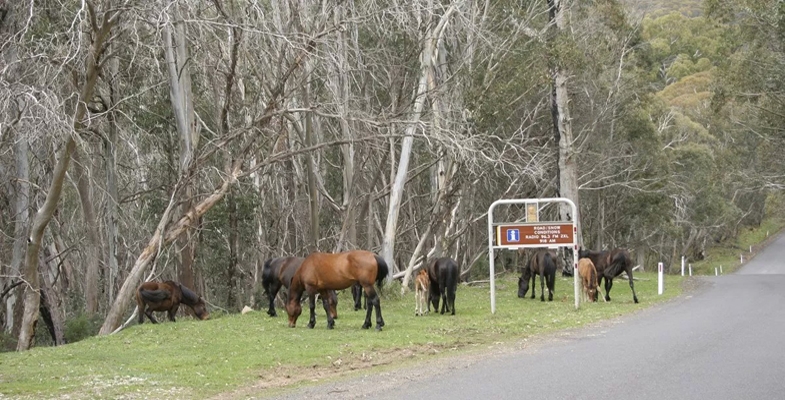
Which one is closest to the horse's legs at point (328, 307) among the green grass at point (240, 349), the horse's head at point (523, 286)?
the green grass at point (240, 349)

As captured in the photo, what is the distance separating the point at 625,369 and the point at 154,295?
11714 mm

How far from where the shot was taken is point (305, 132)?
2578 centimetres

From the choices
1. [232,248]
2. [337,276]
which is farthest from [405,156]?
[337,276]

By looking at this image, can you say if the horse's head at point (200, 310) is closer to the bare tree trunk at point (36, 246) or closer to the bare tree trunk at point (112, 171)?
the bare tree trunk at point (112, 171)

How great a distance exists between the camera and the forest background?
1736 cm

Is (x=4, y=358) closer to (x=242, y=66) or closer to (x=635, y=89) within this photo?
(x=242, y=66)

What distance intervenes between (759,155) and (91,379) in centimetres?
5017

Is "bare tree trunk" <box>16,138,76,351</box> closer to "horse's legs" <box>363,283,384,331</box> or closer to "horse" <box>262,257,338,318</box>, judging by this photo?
"horse" <box>262,257,338,318</box>

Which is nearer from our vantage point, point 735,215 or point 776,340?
point 776,340

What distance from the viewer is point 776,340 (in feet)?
44.0

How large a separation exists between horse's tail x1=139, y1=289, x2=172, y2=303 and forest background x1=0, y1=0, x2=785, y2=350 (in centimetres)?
69

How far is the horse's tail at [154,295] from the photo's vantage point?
64.2 feet

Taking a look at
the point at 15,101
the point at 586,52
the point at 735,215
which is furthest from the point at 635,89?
the point at 15,101

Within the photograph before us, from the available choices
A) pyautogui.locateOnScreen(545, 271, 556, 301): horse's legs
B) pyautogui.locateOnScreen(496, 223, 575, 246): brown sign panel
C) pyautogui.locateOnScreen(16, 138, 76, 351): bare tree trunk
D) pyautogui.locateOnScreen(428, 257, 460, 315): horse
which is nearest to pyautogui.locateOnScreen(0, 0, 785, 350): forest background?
pyautogui.locateOnScreen(16, 138, 76, 351): bare tree trunk
